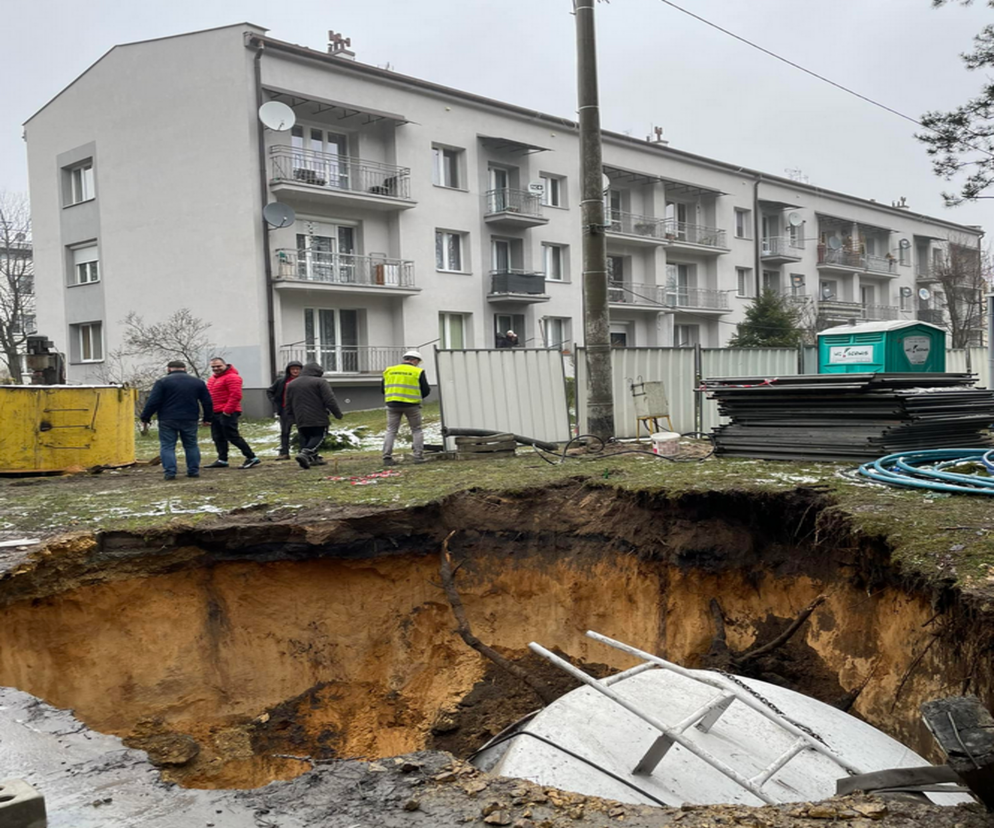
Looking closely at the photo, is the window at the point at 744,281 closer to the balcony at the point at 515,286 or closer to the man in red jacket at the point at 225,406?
the balcony at the point at 515,286

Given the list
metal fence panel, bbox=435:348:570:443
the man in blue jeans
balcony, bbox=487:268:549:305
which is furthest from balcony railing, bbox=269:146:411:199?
the man in blue jeans

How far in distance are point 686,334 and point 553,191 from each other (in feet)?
31.3

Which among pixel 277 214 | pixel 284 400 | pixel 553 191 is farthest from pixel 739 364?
pixel 553 191

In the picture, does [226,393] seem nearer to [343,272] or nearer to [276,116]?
[276,116]

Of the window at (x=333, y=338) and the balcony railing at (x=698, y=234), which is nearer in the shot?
the window at (x=333, y=338)

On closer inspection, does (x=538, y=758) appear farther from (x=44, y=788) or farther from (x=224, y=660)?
(x=224, y=660)

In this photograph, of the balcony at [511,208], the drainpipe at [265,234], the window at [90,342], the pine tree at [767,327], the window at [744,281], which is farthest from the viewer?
the window at [744,281]

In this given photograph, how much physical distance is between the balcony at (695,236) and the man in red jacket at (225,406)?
25035 mm

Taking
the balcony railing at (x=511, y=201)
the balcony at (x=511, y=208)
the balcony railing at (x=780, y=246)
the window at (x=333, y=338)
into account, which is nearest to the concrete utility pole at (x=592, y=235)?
the window at (x=333, y=338)

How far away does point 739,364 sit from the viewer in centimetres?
1509

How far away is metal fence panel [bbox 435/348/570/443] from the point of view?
1175cm

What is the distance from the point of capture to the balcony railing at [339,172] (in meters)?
22.6

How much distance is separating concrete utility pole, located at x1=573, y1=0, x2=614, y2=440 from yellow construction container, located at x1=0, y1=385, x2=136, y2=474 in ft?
22.3

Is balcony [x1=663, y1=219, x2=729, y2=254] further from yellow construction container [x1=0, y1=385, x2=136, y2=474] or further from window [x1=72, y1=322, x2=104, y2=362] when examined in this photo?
yellow construction container [x1=0, y1=385, x2=136, y2=474]
